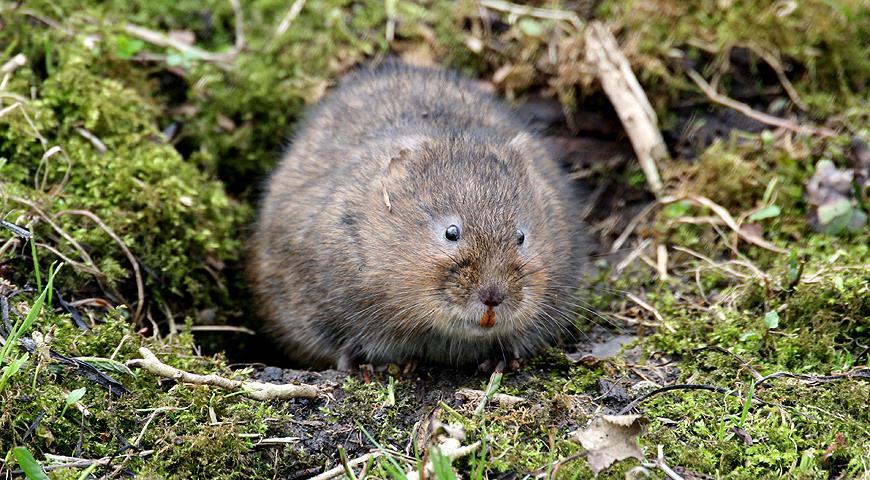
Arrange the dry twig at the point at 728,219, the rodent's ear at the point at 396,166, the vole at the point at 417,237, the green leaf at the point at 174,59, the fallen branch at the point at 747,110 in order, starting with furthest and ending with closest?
the green leaf at the point at 174,59, the fallen branch at the point at 747,110, the dry twig at the point at 728,219, the rodent's ear at the point at 396,166, the vole at the point at 417,237

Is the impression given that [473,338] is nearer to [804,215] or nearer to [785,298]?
[785,298]

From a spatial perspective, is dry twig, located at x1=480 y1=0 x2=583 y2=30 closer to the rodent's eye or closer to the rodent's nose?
the rodent's eye

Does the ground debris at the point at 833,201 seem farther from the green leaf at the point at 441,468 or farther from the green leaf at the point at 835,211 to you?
the green leaf at the point at 441,468

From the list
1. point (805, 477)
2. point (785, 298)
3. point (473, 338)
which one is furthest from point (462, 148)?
point (805, 477)

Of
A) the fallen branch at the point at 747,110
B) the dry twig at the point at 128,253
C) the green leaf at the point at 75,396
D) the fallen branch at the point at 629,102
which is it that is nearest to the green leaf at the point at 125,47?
the dry twig at the point at 128,253

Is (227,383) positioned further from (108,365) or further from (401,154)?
(401,154)

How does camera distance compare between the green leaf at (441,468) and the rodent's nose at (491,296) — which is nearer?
the green leaf at (441,468)
